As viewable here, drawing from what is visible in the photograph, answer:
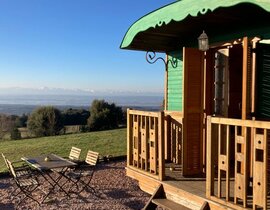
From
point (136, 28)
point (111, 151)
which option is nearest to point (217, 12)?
point (136, 28)

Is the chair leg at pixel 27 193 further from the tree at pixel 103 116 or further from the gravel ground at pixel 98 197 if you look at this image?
the tree at pixel 103 116

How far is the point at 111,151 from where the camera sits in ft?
42.7

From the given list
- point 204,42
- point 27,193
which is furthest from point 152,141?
point 27,193

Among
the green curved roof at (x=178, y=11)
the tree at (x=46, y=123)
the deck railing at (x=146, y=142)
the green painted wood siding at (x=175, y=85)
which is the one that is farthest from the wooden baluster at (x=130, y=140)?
the tree at (x=46, y=123)

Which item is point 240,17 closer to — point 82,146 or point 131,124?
point 131,124

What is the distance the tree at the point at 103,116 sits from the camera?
24.9 meters

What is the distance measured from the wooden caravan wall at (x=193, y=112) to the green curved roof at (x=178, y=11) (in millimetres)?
711

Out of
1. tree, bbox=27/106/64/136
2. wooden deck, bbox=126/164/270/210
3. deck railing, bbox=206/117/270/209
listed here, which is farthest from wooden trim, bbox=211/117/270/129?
tree, bbox=27/106/64/136

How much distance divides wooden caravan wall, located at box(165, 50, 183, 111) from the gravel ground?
6.95 ft

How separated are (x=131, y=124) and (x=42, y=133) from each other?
19710 millimetres

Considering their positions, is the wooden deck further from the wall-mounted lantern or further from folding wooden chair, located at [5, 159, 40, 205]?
folding wooden chair, located at [5, 159, 40, 205]

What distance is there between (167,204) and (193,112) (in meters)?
1.61

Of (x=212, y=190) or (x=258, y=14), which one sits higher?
(x=258, y=14)

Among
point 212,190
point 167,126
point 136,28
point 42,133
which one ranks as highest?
point 136,28
